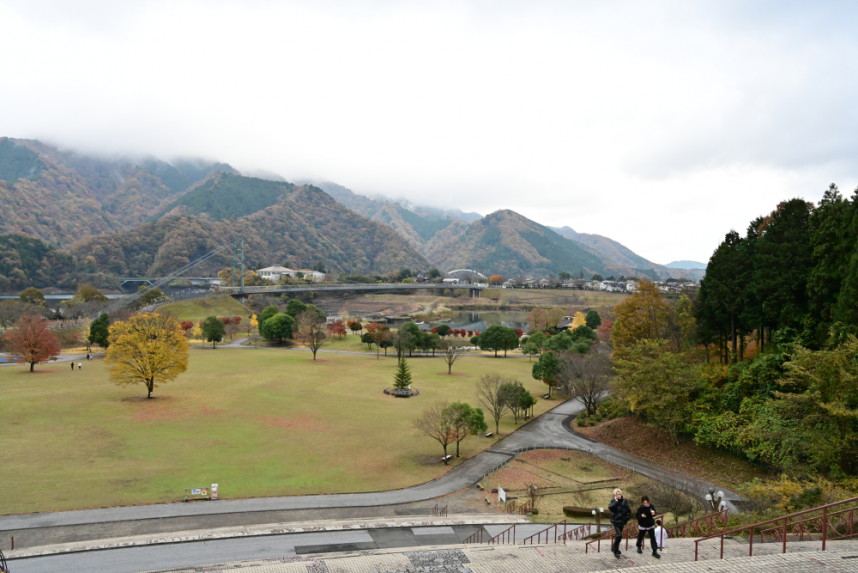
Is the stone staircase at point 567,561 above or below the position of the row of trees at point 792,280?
below

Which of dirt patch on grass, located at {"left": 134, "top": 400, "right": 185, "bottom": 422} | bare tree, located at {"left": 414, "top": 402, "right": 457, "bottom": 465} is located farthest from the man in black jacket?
dirt patch on grass, located at {"left": 134, "top": 400, "right": 185, "bottom": 422}

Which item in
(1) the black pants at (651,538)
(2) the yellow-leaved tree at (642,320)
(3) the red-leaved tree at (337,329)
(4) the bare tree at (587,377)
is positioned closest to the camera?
(1) the black pants at (651,538)

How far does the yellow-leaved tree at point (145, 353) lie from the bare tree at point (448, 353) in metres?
28.5

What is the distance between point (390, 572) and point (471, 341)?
68.0 metres

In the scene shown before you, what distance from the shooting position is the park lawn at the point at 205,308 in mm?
90344

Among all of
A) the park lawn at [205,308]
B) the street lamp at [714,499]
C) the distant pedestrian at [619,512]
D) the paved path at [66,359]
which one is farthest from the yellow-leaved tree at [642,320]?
the park lawn at [205,308]

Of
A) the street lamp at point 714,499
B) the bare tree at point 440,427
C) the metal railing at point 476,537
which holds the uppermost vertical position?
the street lamp at point 714,499

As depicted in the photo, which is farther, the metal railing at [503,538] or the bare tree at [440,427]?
the bare tree at [440,427]

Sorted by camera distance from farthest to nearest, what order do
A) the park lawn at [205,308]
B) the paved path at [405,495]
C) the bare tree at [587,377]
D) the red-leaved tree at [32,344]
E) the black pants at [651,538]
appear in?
1. the park lawn at [205,308]
2. the red-leaved tree at [32,344]
3. the bare tree at [587,377]
4. the paved path at [405,495]
5. the black pants at [651,538]

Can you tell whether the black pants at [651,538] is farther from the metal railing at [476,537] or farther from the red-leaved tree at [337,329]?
the red-leaved tree at [337,329]

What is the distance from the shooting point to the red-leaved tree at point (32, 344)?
1897 inches

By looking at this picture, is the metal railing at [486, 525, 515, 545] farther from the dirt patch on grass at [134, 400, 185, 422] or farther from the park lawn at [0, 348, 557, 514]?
the dirt patch on grass at [134, 400, 185, 422]

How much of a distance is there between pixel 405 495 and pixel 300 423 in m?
13.6

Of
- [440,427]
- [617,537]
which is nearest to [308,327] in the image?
[440,427]
